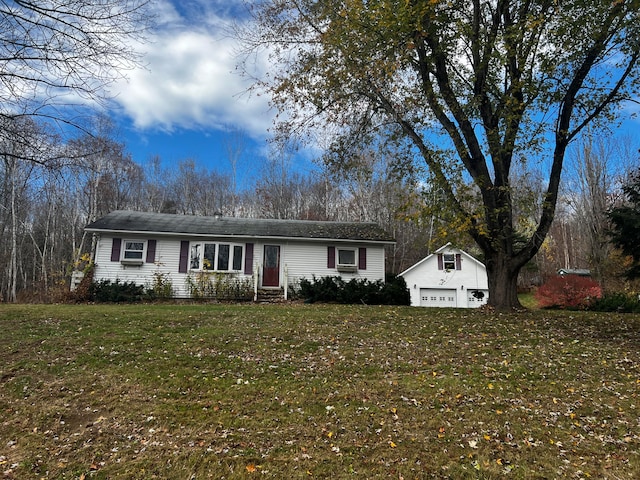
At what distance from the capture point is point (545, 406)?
448cm

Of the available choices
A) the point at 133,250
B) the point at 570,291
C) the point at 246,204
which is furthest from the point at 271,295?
the point at 246,204

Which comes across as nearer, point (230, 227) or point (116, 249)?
point (116, 249)

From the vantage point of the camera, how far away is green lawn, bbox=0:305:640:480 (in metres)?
3.40

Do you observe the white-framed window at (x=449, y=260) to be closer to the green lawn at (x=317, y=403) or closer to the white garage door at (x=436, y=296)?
the white garage door at (x=436, y=296)

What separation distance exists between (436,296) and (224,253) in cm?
1506

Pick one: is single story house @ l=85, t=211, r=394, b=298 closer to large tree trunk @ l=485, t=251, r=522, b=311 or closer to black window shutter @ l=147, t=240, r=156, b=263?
black window shutter @ l=147, t=240, r=156, b=263

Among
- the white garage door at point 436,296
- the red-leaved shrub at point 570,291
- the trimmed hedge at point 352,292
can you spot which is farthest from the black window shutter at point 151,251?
the red-leaved shrub at point 570,291

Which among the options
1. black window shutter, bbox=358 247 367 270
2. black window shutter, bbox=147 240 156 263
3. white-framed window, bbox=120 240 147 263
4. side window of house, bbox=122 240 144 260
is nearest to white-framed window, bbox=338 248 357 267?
black window shutter, bbox=358 247 367 270

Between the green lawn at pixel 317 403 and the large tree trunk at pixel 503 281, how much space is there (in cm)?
231

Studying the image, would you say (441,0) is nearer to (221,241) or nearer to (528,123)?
(528,123)

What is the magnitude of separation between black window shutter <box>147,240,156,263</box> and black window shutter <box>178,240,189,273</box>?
1122 millimetres

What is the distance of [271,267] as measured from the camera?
17281 mm

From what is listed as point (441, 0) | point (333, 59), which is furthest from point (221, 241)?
point (441, 0)

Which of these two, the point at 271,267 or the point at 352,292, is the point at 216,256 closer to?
the point at 271,267
